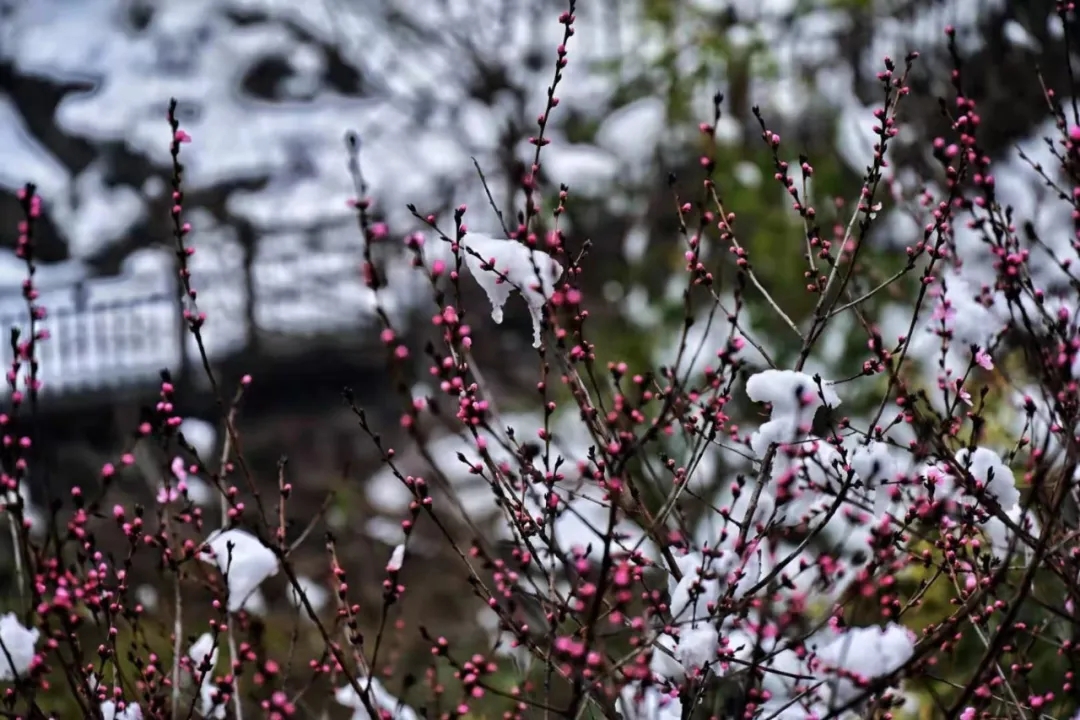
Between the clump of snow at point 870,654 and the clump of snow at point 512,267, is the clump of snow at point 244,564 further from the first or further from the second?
the clump of snow at point 870,654

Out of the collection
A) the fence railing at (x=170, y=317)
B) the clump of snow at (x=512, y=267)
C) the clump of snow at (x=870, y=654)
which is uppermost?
the fence railing at (x=170, y=317)

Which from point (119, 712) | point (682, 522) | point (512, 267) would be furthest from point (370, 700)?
point (512, 267)

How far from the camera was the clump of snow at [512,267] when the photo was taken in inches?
77.5

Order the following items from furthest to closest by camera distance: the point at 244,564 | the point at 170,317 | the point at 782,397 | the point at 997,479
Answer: the point at 170,317 → the point at 244,564 → the point at 997,479 → the point at 782,397

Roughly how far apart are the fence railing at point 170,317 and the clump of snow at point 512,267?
7.30 m

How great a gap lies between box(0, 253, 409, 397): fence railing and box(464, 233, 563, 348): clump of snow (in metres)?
7.30

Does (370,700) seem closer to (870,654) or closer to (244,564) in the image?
(244,564)

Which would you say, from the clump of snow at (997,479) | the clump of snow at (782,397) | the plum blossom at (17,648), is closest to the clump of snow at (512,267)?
the clump of snow at (782,397)

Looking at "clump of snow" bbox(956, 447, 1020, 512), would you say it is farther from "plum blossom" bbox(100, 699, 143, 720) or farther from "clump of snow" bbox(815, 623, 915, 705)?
"plum blossom" bbox(100, 699, 143, 720)

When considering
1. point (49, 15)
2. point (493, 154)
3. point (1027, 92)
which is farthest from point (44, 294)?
point (1027, 92)

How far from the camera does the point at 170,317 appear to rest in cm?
953

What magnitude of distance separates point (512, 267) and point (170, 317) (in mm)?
8249

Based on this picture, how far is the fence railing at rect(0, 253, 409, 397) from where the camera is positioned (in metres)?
9.49

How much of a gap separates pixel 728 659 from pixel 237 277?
857cm
